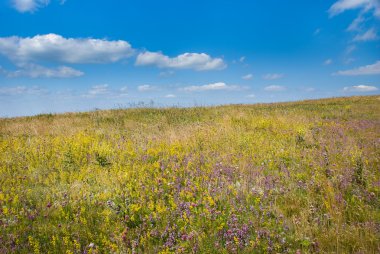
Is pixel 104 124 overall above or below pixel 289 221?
above

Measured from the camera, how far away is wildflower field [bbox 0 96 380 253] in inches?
163

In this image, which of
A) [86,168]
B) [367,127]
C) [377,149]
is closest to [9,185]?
[86,168]

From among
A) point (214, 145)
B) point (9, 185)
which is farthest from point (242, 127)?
point (9, 185)

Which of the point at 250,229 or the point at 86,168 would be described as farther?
the point at 86,168

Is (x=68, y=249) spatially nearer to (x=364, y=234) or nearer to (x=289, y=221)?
(x=289, y=221)

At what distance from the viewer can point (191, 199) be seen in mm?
5648

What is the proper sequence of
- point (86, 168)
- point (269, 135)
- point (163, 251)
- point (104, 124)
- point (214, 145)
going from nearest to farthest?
point (163, 251)
point (86, 168)
point (214, 145)
point (269, 135)
point (104, 124)

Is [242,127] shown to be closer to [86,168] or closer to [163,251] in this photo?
[86,168]

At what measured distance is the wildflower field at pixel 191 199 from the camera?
415 cm

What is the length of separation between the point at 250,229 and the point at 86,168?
203 inches

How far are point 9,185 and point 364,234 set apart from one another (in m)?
7.32

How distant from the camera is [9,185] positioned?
257 inches

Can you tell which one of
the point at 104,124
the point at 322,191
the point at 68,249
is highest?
the point at 104,124

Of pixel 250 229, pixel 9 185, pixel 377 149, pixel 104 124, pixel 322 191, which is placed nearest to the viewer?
pixel 250 229
